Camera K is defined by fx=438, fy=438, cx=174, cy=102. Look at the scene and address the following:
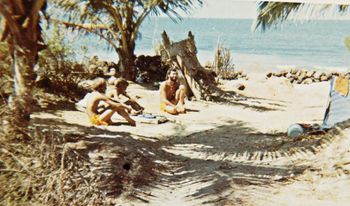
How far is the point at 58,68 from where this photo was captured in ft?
26.6

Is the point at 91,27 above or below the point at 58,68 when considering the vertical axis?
above

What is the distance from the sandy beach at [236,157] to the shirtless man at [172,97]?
0.18 metres

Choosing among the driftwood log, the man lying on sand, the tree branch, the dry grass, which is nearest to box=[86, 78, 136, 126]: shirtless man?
the man lying on sand

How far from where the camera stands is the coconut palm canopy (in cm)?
586

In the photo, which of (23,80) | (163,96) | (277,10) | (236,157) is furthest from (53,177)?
(163,96)

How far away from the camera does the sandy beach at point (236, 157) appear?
3281mm

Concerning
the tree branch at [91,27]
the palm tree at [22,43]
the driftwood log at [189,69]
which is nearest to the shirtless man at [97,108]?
the palm tree at [22,43]

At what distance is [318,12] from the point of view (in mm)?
5656

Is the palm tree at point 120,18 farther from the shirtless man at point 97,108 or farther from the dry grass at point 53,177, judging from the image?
the dry grass at point 53,177

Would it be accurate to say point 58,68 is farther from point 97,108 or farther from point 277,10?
point 277,10

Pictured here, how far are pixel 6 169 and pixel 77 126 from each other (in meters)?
3.36

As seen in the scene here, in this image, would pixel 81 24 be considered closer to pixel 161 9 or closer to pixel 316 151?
pixel 161 9

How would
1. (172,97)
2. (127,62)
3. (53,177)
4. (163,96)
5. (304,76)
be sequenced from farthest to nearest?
1. (304,76)
2. (127,62)
3. (172,97)
4. (163,96)
5. (53,177)

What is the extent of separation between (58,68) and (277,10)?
413 cm
